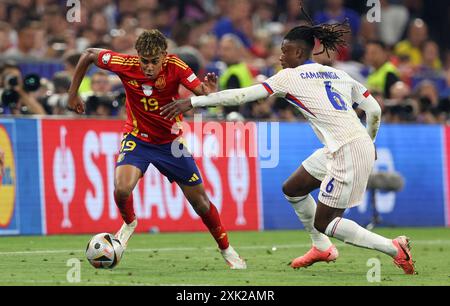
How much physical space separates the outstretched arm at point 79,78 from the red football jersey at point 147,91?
0.34 ft

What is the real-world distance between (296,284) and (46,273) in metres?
2.31

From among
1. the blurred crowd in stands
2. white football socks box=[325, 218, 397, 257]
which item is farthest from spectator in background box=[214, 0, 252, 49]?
white football socks box=[325, 218, 397, 257]

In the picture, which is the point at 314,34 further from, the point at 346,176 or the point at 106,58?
the point at 106,58

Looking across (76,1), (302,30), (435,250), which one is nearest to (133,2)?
(76,1)

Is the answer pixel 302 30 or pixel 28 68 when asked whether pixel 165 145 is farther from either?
pixel 28 68

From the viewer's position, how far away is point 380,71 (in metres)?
19.2

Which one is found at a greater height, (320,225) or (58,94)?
(58,94)

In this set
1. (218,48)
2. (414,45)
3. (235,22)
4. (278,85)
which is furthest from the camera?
(414,45)

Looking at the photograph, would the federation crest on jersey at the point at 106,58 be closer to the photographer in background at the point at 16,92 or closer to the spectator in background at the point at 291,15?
the photographer in background at the point at 16,92

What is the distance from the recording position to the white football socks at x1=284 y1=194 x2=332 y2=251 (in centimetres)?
1165

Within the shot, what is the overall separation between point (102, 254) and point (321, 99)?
8.30ft

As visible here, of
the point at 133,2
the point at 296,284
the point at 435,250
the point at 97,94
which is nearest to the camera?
the point at 296,284

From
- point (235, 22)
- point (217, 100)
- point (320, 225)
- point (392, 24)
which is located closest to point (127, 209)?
point (217, 100)

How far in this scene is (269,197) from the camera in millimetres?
17578
